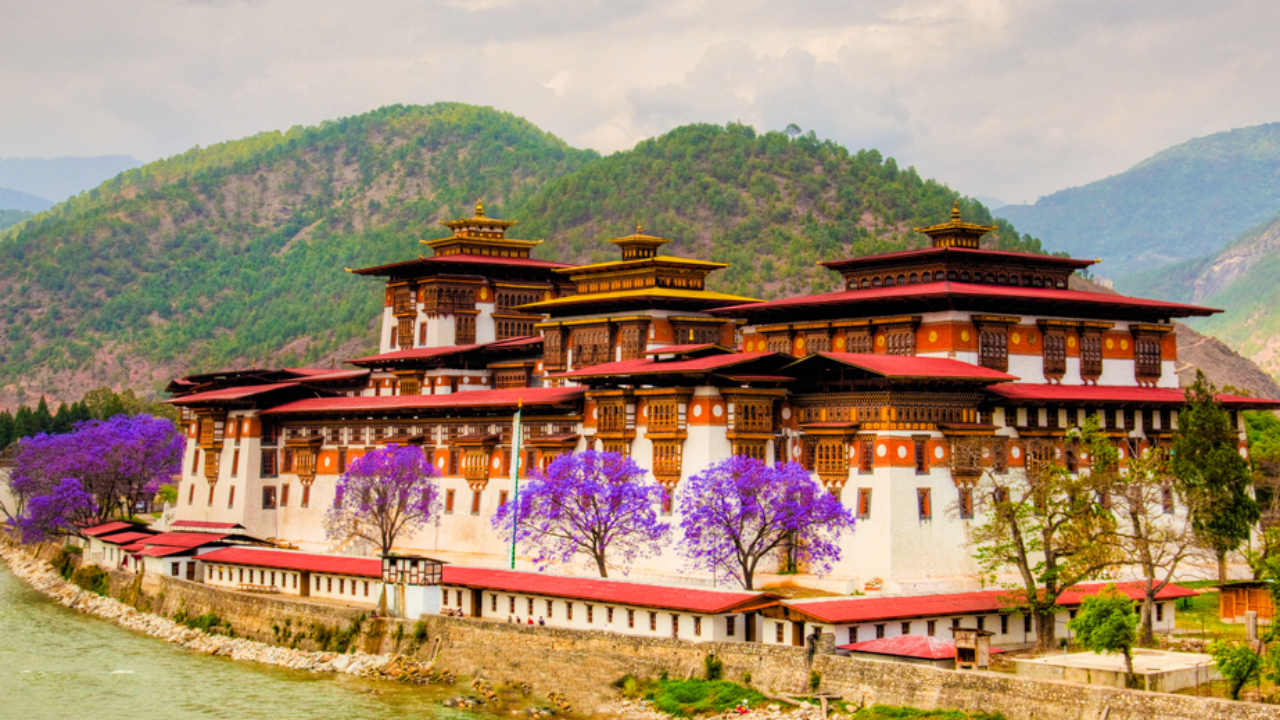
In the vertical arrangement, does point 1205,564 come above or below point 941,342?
below

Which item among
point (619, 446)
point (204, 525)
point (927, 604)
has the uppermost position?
point (619, 446)

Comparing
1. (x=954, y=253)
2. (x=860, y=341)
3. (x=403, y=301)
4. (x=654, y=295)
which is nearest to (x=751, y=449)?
(x=860, y=341)

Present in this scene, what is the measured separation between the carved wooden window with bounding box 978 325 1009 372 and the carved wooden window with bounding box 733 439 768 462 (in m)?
10.4

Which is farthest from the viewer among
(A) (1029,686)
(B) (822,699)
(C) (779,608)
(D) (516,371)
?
(D) (516,371)

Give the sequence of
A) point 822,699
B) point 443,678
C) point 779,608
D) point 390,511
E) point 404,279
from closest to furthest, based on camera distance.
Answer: point 822,699 → point 779,608 → point 443,678 → point 390,511 → point 404,279

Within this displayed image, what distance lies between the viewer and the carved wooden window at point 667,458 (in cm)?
6159

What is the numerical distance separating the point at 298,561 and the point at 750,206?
119 meters

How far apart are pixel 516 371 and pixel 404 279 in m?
15.5

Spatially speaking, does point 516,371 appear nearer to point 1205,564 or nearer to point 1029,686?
point 1205,564

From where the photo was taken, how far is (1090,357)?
67.8 m

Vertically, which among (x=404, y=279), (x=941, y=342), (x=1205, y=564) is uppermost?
(x=404, y=279)

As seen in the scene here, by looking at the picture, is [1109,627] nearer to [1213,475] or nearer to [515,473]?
[1213,475]

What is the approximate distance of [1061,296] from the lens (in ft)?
218

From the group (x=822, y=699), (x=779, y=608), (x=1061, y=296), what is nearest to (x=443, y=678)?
(x=779, y=608)
